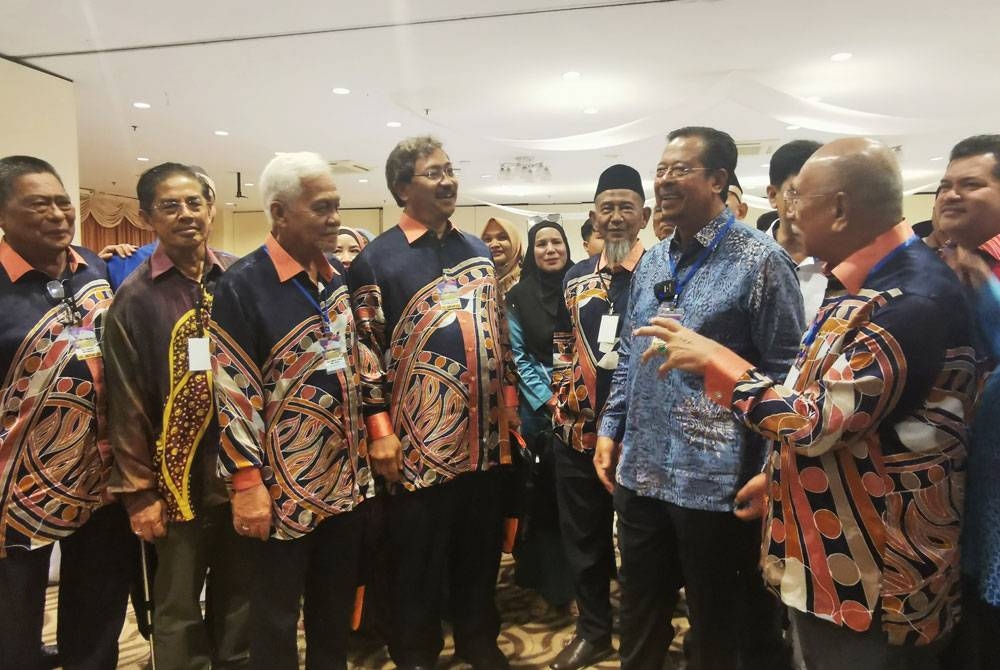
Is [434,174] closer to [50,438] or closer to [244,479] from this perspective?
[244,479]

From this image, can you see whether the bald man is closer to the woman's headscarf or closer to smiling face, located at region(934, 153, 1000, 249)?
smiling face, located at region(934, 153, 1000, 249)

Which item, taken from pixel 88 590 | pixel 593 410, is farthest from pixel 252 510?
pixel 593 410

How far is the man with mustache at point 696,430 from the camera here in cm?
163

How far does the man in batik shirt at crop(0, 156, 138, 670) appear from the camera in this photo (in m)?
1.86

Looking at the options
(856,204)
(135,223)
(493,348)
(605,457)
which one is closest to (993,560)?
(856,204)

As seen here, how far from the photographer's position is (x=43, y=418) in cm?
188

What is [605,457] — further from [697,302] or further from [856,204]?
[856,204]

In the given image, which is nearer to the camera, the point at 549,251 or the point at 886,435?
the point at 886,435

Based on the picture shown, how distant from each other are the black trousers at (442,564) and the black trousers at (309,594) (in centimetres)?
25

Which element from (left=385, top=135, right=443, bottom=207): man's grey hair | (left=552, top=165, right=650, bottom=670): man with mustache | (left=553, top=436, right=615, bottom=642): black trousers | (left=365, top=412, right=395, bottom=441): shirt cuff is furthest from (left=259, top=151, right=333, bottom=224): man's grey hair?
(left=553, top=436, right=615, bottom=642): black trousers

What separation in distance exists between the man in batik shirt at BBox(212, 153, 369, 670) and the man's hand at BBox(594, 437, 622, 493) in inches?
29.0

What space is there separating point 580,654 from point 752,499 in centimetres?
115

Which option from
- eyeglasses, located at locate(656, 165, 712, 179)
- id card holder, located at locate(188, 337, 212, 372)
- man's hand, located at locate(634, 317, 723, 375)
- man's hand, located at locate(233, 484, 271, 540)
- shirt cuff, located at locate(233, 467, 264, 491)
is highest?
eyeglasses, located at locate(656, 165, 712, 179)

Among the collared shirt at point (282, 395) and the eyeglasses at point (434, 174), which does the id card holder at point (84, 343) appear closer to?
the collared shirt at point (282, 395)
